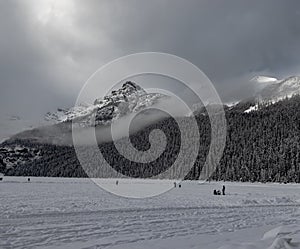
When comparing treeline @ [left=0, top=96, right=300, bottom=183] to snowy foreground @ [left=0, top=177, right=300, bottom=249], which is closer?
snowy foreground @ [left=0, top=177, right=300, bottom=249]

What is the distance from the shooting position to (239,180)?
10925 cm

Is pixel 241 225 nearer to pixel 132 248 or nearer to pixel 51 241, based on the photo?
pixel 132 248

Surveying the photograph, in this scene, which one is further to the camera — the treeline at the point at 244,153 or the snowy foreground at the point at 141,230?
the treeline at the point at 244,153

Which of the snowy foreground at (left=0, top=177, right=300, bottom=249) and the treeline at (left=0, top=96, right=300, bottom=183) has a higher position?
the treeline at (left=0, top=96, right=300, bottom=183)

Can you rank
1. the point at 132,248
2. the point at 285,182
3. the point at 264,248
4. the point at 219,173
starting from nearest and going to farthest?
the point at 264,248, the point at 132,248, the point at 285,182, the point at 219,173

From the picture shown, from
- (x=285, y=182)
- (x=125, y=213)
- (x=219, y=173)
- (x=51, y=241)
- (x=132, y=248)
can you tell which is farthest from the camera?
(x=219, y=173)

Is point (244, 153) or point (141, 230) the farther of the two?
point (244, 153)

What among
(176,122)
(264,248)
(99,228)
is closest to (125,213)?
(99,228)

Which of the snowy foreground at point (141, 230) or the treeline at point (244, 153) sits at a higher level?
the treeline at point (244, 153)

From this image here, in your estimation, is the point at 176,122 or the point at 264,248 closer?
the point at 264,248

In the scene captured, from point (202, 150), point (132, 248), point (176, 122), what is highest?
point (176, 122)

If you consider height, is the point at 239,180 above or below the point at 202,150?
below

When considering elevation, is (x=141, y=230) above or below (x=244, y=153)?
below

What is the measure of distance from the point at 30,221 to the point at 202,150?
131 metres
